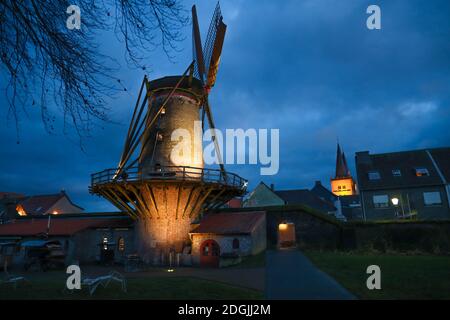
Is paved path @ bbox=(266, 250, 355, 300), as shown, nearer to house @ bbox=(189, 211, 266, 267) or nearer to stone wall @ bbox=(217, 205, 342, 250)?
house @ bbox=(189, 211, 266, 267)

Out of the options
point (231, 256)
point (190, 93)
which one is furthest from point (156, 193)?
point (190, 93)

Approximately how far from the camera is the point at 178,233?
1972 cm

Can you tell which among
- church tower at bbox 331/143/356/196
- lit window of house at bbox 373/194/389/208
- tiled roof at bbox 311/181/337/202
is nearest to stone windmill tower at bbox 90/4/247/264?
lit window of house at bbox 373/194/389/208

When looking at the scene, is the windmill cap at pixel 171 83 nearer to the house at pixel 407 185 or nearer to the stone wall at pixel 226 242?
the stone wall at pixel 226 242

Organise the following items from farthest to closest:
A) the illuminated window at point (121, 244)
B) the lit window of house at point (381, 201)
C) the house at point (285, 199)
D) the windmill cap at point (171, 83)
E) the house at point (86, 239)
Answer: the house at point (285, 199)
the lit window of house at point (381, 201)
the illuminated window at point (121, 244)
the house at point (86, 239)
the windmill cap at point (171, 83)

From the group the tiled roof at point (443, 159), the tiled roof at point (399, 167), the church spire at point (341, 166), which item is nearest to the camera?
the tiled roof at point (443, 159)

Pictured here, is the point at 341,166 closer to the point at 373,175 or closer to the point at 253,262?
the point at 373,175

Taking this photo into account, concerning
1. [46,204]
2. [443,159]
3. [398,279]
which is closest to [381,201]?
[443,159]

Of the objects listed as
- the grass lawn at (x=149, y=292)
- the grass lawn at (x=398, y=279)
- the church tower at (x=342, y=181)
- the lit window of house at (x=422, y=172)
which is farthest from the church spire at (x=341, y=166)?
the grass lawn at (x=149, y=292)

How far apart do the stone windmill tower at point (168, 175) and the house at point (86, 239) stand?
3.20 metres

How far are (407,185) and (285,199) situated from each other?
2138cm

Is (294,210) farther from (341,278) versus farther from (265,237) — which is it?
(341,278)

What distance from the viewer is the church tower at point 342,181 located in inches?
2813

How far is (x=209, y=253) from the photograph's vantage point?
18922 mm
